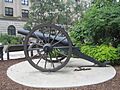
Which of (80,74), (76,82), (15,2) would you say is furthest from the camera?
(15,2)

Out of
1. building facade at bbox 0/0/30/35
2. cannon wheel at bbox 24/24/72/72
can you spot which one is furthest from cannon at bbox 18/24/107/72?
building facade at bbox 0/0/30/35

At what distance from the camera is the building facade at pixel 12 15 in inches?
1642

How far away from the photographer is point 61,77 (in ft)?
25.9

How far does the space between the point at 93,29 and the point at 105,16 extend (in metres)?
0.79

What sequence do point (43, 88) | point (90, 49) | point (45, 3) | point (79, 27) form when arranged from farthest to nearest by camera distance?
1. point (45, 3)
2. point (79, 27)
3. point (90, 49)
4. point (43, 88)

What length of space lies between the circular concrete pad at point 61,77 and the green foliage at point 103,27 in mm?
2451

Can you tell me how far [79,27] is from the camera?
13.1 meters

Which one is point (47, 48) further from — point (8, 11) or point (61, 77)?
point (8, 11)

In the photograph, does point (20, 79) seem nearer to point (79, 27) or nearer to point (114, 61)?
point (114, 61)

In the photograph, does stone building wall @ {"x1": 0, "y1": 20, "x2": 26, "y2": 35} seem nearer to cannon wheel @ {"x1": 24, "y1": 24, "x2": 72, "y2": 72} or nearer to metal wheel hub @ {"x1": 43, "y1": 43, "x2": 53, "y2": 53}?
cannon wheel @ {"x1": 24, "y1": 24, "x2": 72, "y2": 72}

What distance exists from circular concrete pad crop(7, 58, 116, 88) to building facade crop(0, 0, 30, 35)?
110ft

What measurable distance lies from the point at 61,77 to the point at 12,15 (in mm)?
36995

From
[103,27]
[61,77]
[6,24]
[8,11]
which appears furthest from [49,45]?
[8,11]

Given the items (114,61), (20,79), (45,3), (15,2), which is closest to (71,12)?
(45,3)
